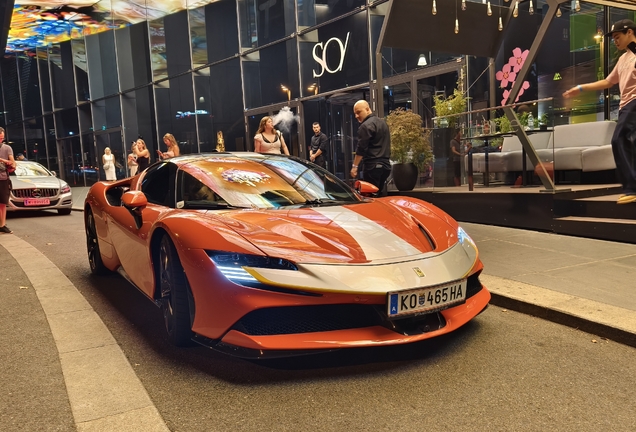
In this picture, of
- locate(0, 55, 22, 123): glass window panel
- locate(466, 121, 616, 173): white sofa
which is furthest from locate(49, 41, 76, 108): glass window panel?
locate(466, 121, 616, 173): white sofa

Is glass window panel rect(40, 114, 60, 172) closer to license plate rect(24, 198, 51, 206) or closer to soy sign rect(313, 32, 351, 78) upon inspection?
license plate rect(24, 198, 51, 206)

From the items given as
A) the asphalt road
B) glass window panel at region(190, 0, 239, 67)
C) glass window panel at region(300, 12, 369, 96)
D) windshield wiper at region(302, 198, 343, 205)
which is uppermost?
glass window panel at region(190, 0, 239, 67)

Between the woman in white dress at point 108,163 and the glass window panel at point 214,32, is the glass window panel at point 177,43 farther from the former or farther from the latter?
the woman in white dress at point 108,163

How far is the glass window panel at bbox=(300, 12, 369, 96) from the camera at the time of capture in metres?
14.2

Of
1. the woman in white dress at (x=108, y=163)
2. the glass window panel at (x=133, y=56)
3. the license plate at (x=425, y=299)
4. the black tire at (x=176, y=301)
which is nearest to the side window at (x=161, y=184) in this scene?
the black tire at (x=176, y=301)

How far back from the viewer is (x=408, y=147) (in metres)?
9.47

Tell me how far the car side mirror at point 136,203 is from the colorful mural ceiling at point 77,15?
67.2ft

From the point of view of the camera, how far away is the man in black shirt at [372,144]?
682 centimetres

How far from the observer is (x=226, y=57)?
68.2ft

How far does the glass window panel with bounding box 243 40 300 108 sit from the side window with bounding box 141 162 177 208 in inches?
503

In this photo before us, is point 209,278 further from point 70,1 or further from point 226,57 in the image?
point 70,1

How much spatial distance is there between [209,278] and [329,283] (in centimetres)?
65

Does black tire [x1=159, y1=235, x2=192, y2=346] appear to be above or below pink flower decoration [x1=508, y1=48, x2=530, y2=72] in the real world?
below

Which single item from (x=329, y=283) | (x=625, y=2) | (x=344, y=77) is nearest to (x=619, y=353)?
(x=329, y=283)
